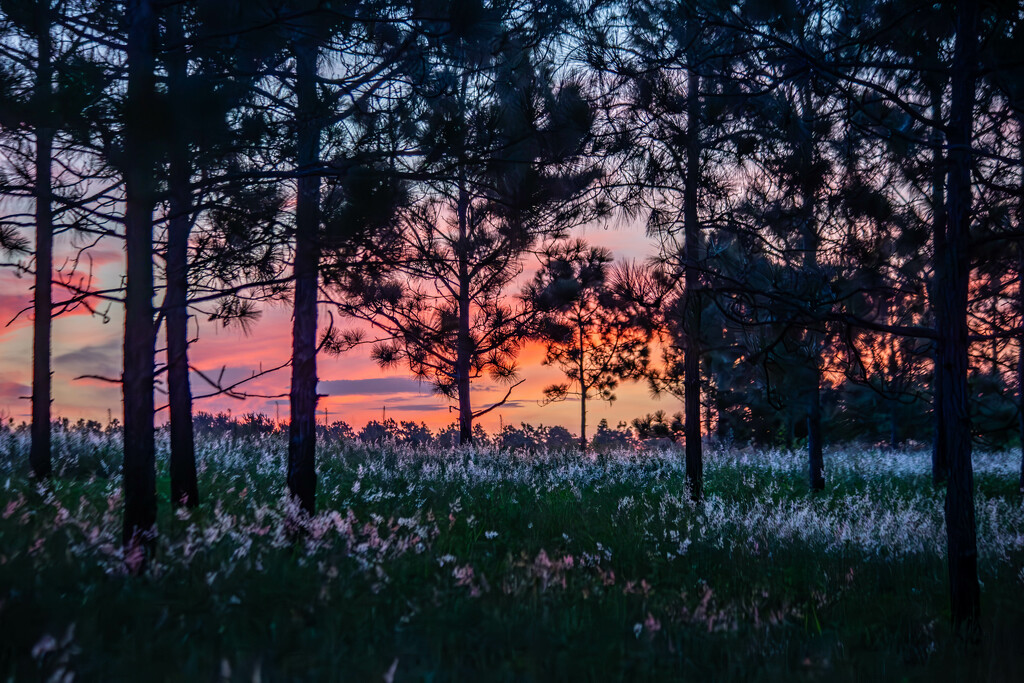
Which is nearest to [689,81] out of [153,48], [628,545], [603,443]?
[628,545]

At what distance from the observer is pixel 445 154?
21.3ft

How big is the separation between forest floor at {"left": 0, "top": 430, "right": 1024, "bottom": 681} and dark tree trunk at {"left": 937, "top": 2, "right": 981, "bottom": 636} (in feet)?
1.17

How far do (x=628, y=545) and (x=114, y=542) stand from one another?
4.81 metres

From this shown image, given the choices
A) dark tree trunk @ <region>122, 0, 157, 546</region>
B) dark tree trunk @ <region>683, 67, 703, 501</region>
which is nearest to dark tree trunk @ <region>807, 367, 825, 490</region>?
dark tree trunk @ <region>683, 67, 703, 501</region>

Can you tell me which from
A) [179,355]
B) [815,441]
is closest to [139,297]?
[179,355]

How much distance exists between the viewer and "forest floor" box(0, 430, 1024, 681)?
167 inches

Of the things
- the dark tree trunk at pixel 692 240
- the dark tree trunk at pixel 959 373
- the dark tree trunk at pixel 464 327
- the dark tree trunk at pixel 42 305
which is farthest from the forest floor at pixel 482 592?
the dark tree trunk at pixel 464 327

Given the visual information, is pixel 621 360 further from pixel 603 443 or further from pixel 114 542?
pixel 114 542

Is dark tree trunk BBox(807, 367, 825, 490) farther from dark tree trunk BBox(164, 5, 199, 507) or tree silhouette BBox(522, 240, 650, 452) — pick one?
dark tree trunk BBox(164, 5, 199, 507)

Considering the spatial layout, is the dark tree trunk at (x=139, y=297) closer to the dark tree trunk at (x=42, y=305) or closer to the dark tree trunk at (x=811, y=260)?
the dark tree trunk at (x=42, y=305)

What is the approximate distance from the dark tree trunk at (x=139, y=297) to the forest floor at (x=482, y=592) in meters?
0.44

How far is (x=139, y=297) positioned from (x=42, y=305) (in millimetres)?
5835

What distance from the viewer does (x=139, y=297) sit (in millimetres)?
5531

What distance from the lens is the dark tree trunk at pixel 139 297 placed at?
5500mm
